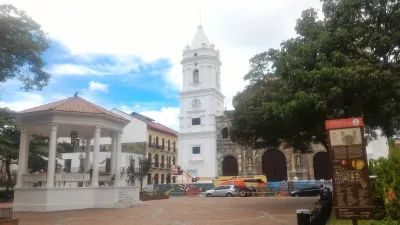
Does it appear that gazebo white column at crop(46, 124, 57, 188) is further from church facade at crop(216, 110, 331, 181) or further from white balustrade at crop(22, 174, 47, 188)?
church facade at crop(216, 110, 331, 181)

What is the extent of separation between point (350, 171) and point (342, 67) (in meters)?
7.32

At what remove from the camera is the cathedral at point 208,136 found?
5235 cm

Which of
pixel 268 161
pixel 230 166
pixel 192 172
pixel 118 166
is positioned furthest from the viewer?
pixel 230 166

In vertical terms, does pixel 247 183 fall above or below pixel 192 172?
below

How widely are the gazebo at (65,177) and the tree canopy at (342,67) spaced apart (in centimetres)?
1096

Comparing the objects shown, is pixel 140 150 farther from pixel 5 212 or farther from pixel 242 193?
pixel 5 212

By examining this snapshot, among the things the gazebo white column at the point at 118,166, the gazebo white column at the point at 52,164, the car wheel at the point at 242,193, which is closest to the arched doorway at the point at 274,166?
the car wheel at the point at 242,193

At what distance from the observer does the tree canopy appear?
14484 millimetres

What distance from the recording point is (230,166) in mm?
53812

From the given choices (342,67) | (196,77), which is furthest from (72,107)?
(196,77)

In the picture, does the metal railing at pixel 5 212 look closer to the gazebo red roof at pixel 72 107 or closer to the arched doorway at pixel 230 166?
the gazebo red roof at pixel 72 107

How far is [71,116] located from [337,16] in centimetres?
1565

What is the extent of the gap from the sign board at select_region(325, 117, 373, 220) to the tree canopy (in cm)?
586

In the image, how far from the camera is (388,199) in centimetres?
866
